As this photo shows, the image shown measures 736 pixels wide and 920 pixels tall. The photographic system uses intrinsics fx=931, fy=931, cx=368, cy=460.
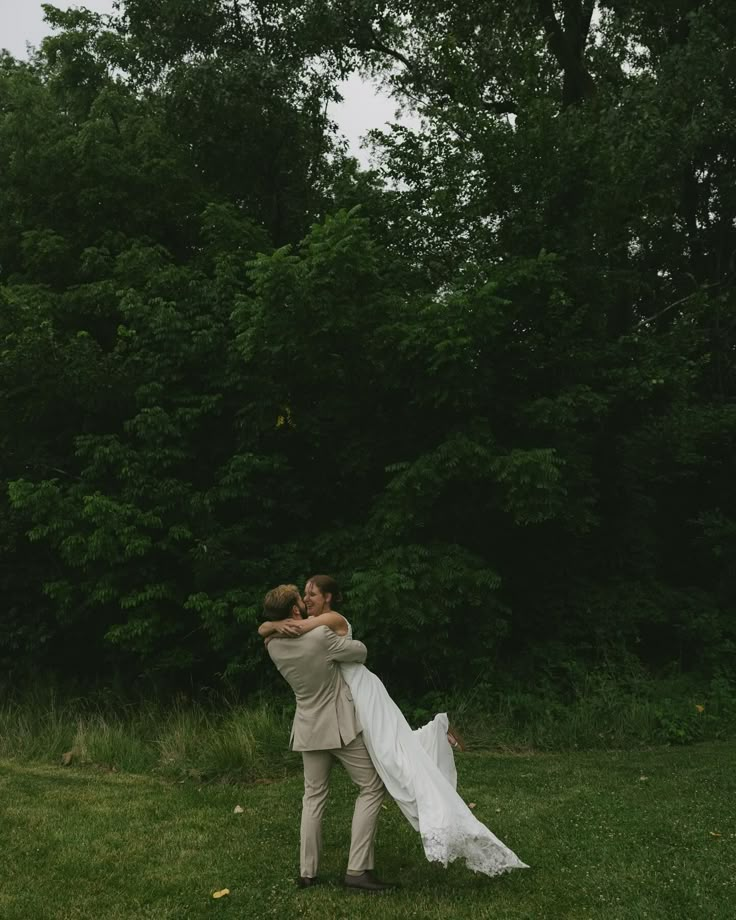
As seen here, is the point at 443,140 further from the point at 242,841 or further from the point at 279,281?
the point at 242,841

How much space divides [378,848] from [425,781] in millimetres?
1564

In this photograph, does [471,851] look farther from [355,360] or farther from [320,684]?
[355,360]

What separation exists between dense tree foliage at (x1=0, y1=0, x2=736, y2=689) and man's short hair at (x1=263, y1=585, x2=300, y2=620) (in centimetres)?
532

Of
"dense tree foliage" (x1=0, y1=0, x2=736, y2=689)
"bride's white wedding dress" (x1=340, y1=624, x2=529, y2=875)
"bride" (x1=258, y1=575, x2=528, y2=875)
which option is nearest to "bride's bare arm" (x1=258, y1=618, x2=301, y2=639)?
"bride" (x1=258, y1=575, x2=528, y2=875)

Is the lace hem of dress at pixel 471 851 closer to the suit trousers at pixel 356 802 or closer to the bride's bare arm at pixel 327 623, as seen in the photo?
the suit trousers at pixel 356 802

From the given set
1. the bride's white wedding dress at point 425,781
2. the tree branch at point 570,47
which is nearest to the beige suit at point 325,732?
the bride's white wedding dress at point 425,781

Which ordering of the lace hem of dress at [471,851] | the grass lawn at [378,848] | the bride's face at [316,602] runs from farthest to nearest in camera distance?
the bride's face at [316,602] < the grass lawn at [378,848] < the lace hem of dress at [471,851]

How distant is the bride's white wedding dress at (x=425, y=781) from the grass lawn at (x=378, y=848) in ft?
1.13

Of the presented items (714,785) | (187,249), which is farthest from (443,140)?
(714,785)

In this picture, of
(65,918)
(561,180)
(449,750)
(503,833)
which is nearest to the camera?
(65,918)

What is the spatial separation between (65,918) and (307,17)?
14308mm

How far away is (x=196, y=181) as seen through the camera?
1573 centimetres

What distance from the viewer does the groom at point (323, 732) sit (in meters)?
5.70

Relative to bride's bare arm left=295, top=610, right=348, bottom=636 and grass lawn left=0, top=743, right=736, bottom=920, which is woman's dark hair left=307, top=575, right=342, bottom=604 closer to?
bride's bare arm left=295, top=610, right=348, bottom=636
